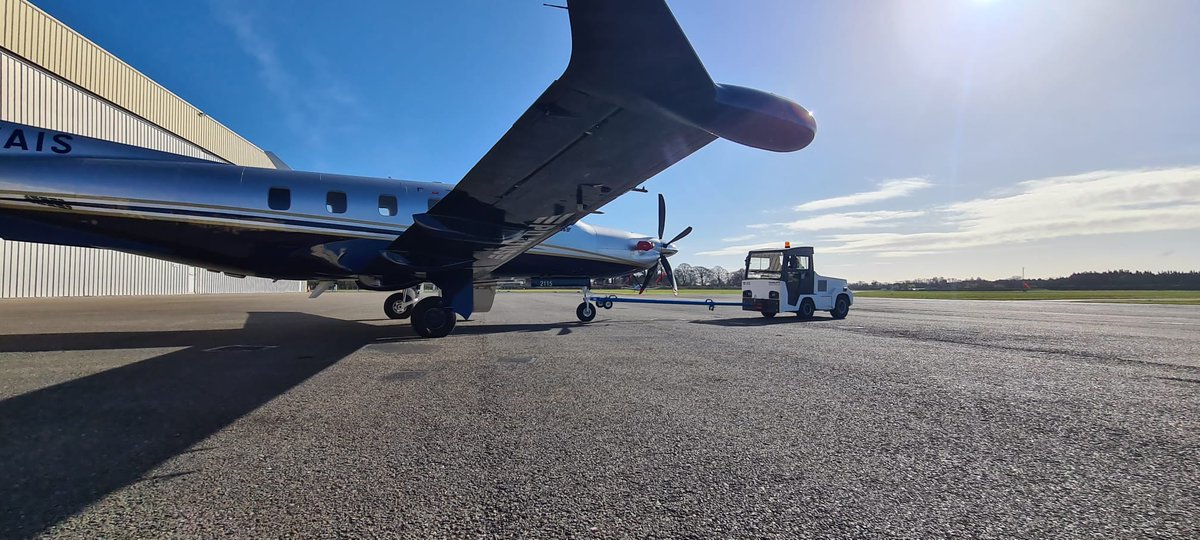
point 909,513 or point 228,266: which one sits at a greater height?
point 228,266

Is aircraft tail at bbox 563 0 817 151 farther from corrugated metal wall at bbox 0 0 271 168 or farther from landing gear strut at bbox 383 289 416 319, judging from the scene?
corrugated metal wall at bbox 0 0 271 168

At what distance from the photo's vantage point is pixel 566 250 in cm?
1201

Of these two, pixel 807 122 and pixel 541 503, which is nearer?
pixel 541 503

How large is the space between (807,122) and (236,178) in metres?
9.31

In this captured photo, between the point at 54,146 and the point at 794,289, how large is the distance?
678 inches

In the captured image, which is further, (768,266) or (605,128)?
(768,266)

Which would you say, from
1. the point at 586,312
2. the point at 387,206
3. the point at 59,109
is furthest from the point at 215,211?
the point at 59,109

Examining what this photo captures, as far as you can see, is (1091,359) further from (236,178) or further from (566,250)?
(236,178)

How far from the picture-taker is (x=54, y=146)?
27.3 ft

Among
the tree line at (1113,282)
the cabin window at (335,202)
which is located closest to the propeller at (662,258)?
the cabin window at (335,202)

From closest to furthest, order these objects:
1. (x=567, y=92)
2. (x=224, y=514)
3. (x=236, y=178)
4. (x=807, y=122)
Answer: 1. (x=224, y=514)
2. (x=807, y=122)
3. (x=567, y=92)
4. (x=236, y=178)

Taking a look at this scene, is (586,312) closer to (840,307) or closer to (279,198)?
(279,198)

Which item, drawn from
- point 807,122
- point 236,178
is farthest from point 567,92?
point 236,178

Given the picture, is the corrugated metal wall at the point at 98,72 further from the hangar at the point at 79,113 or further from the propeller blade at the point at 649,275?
the propeller blade at the point at 649,275
